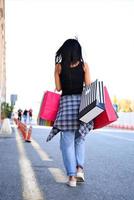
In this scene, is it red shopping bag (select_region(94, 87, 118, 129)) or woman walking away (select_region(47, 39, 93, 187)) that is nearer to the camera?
red shopping bag (select_region(94, 87, 118, 129))

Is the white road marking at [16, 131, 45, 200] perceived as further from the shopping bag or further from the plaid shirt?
the shopping bag

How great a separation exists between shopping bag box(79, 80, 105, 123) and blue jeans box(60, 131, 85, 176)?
15.3 inches

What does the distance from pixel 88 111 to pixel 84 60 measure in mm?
849

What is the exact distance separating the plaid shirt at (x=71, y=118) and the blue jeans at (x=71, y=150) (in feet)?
0.31

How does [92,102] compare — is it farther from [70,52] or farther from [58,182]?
[58,182]

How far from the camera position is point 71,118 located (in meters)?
5.89

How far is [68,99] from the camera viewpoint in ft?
19.5

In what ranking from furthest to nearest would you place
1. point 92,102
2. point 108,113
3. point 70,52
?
point 70,52 < point 108,113 < point 92,102

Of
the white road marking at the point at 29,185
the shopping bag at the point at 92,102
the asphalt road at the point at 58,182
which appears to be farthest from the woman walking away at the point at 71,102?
the white road marking at the point at 29,185

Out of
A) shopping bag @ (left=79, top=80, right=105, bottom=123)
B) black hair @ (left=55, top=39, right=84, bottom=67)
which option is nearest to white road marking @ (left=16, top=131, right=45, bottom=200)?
shopping bag @ (left=79, top=80, right=105, bottom=123)

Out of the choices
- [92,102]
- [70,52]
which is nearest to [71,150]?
[92,102]

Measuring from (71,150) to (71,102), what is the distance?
0.59 metres

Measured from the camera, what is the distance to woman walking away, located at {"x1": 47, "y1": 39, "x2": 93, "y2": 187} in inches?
231

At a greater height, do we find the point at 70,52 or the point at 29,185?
the point at 70,52
